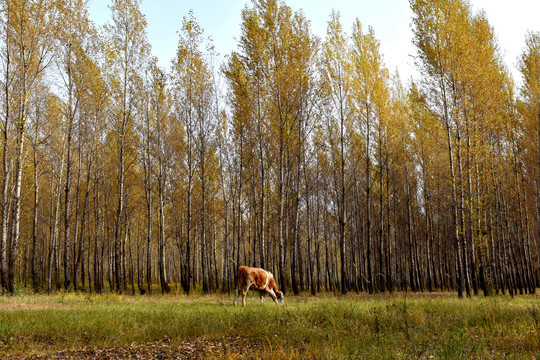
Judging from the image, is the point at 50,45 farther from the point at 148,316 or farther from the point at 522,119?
the point at 522,119

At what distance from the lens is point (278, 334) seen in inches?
308

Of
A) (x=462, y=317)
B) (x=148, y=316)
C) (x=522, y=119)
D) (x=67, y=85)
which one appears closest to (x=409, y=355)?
(x=462, y=317)

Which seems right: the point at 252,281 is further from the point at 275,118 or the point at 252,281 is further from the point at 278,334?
the point at 275,118

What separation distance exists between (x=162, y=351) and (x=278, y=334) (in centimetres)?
240

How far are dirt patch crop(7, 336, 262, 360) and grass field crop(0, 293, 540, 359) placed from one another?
2 cm

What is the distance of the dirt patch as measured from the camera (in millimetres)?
6363

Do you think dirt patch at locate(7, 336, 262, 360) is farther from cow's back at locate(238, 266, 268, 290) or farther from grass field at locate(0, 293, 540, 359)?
cow's back at locate(238, 266, 268, 290)

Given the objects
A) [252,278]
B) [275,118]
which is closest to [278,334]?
[252,278]

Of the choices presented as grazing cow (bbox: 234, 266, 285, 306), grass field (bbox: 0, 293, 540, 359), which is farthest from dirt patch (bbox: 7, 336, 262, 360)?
grazing cow (bbox: 234, 266, 285, 306)

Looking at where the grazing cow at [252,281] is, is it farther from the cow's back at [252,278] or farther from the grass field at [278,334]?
the grass field at [278,334]

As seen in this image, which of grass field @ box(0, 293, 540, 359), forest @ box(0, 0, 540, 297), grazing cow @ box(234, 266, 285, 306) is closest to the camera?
grass field @ box(0, 293, 540, 359)

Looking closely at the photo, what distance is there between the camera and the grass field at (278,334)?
6.02 m

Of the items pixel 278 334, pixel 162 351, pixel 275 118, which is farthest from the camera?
pixel 275 118

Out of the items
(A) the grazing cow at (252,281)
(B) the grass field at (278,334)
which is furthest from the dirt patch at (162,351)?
(A) the grazing cow at (252,281)
